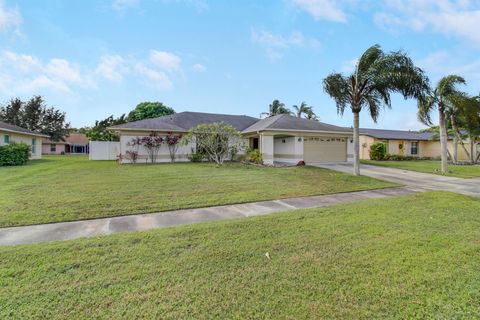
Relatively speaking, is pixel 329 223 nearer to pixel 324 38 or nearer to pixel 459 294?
pixel 459 294

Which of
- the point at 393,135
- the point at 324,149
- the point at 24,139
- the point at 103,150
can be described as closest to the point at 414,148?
the point at 393,135

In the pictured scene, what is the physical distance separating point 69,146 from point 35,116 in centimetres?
1070

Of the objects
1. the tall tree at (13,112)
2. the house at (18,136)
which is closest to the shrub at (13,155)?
the house at (18,136)

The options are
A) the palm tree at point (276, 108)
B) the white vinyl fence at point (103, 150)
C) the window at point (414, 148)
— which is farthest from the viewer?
the palm tree at point (276, 108)

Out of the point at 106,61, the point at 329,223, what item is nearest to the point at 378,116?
the point at 329,223

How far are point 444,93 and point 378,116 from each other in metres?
6.10

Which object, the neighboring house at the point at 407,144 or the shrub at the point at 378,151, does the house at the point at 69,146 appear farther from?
the shrub at the point at 378,151

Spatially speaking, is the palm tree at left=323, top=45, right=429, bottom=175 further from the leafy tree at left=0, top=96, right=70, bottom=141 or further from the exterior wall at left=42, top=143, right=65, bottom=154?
the exterior wall at left=42, top=143, right=65, bottom=154

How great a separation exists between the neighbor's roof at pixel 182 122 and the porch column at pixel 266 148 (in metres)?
5.18

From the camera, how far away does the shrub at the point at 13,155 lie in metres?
16.4

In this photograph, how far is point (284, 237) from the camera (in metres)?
4.32

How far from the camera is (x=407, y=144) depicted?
99.4 ft

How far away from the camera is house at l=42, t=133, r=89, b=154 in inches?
1774

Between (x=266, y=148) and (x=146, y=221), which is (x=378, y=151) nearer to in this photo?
(x=266, y=148)
